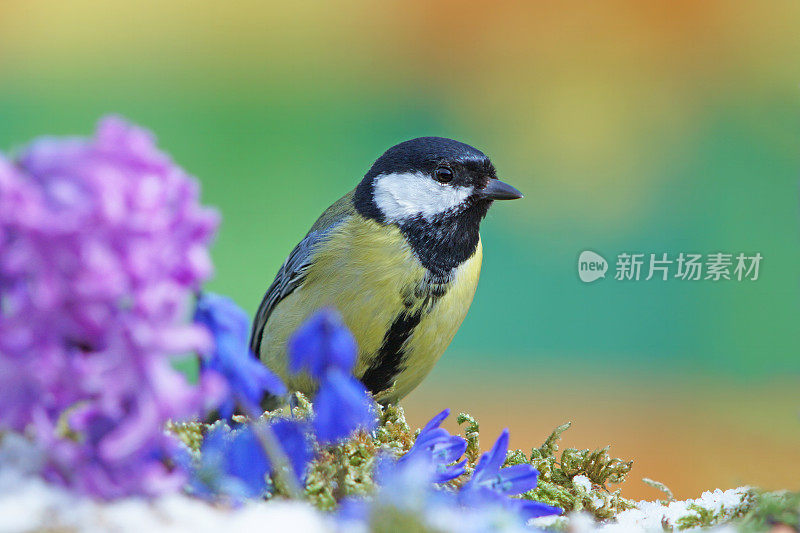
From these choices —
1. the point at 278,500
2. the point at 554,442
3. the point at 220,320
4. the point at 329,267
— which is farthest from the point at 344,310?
the point at 220,320

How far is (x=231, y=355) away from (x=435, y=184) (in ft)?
2.52

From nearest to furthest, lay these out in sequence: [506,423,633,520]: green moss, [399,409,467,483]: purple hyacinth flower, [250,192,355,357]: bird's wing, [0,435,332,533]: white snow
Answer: [0,435,332,533]: white snow, [399,409,467,483]: purple hyacinth flower, [506,423,633,520]: green moss, [250,192,355,357]: bird's wing

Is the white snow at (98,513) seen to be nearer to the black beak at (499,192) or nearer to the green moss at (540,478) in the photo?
the green moss at (540,478)

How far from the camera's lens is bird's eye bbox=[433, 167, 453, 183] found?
129 centimetres

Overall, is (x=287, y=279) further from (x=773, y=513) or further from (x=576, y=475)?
(x=773, y=513)

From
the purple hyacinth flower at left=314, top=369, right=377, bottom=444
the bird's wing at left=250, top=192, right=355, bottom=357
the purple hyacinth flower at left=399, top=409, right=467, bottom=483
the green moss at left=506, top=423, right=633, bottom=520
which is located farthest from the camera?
the bird's wing at left=250, top=192, right=355, bottom=357

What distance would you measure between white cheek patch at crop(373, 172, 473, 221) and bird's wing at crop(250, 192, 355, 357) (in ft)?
0.39

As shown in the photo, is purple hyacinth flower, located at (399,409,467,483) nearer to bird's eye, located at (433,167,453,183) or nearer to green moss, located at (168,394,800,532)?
green moss, located at (168,394,800,532)

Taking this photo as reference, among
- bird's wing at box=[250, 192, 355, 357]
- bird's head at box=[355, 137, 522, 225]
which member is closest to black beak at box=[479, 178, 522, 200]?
bird's head at box=[355, 137, 522, 225]

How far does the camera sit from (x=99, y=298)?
0.49 meters

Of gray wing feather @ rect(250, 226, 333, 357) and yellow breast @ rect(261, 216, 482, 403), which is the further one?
gray wing feather @ rect(250, 226, 333, 357)

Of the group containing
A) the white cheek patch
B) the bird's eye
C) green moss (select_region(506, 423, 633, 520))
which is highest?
the bird's eye

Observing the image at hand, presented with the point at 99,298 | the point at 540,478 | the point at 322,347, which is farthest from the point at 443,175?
the point at 99,298

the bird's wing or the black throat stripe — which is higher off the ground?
the bird's wing
